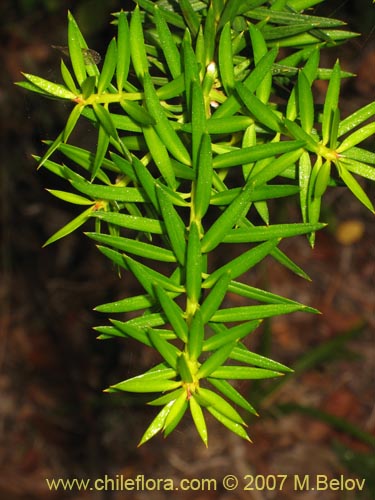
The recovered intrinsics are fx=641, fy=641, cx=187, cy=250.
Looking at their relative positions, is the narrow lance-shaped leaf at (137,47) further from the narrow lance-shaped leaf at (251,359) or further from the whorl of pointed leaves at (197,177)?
the narrow lance-shaped leaf at (251,359)

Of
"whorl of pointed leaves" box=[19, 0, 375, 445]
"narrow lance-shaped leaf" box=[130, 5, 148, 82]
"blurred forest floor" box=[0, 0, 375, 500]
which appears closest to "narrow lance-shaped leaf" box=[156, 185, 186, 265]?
"whorl of pointed leaves" box=[19, 0, 375, 445]

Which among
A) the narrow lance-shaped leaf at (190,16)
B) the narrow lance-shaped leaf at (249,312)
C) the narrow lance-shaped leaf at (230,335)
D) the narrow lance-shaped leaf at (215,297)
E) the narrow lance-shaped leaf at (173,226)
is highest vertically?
the narrow lance-shaped leaf at (190,16)

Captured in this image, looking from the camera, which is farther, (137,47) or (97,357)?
(97,357)

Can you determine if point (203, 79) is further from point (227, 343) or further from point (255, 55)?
point (227, 343)

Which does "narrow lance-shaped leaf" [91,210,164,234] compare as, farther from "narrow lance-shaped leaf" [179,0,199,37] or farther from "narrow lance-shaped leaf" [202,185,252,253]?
"narrow lance-shaped leaf" [179,0,199,37]

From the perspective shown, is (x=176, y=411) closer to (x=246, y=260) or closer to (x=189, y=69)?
(x=246, y=260)

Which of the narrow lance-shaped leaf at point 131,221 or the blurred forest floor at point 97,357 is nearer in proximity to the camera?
the narrow lance-shaped leaf at point 131,221

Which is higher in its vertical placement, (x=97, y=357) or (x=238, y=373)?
(x=238, y=373)

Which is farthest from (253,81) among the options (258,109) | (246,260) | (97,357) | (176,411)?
(97,357)

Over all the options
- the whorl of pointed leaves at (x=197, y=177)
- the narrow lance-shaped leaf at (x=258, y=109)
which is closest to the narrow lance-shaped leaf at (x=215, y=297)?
the whorl of pointed leaves at (x=197, y=177)
